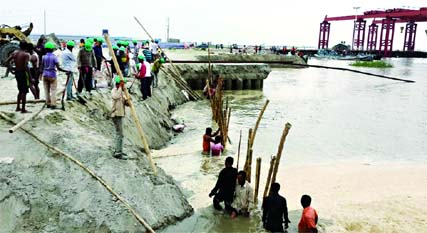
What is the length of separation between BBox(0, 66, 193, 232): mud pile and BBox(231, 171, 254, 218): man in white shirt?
0.96 m

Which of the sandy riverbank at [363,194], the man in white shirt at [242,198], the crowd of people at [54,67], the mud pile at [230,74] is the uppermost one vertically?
the crowd of people at [54,67]

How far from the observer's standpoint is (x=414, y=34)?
117125 mm

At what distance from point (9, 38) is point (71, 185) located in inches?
553

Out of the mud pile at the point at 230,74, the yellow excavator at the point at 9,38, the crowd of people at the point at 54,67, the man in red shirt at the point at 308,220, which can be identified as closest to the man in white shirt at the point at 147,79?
the crowd of people at the point at 54,67

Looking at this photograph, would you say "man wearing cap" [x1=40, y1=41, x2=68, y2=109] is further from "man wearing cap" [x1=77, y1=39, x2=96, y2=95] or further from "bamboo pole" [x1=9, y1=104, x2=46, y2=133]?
"man wearing cap" [x1=77, y1=39, x2=96, y2=95]

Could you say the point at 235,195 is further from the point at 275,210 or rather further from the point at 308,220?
the point at 308,220

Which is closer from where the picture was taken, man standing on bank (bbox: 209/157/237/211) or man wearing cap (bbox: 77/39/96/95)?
man standing on bank (bbox: 209/157/237/211)

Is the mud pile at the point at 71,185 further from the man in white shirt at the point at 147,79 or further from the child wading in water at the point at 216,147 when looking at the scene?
the man in white shirt at the point at 147,79

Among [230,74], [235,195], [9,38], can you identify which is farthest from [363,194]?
[230,74]

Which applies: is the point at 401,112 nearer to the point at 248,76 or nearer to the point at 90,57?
the point at 248,76

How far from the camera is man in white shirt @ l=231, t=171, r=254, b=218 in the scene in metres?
8.83

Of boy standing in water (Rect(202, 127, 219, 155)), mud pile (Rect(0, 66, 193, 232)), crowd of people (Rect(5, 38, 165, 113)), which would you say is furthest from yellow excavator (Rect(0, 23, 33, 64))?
boy standing in water (Rect(202, 127, 219, 155))

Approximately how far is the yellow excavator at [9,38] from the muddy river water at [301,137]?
7.74 m

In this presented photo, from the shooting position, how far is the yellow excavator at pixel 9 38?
683 inches
